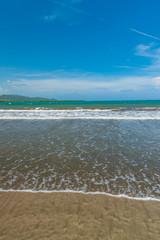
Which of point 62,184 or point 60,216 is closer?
point 60,216

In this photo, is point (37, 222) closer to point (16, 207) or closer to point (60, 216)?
point (60, 216)

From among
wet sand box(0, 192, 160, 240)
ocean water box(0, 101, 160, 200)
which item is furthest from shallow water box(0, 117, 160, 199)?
wet sand box(0, 192, 160, 240)

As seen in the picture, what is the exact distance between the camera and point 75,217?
3.11 m

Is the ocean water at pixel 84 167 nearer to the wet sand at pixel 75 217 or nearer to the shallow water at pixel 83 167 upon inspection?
the shallow water at pixel 83 167

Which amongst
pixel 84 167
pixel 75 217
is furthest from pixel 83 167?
pixel 75 217

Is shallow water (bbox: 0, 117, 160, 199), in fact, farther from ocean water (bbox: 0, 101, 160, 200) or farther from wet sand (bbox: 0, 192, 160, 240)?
wet sand (bbox: 0, 192, 160, 240)

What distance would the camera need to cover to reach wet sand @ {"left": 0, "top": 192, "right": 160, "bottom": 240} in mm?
2725

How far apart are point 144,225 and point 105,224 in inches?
34.8

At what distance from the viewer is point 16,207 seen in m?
3.41

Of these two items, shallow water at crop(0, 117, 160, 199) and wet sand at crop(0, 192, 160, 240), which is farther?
shallow water at crop(0, 117, 160, 199)

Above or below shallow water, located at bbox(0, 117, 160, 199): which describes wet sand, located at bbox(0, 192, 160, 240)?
above

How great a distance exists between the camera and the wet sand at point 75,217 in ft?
8.94

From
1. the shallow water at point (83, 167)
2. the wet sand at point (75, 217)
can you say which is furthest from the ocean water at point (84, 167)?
the wet sand at point (75, 217)

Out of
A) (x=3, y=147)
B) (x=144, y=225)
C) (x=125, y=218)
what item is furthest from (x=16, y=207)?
(x=3, y=147)
